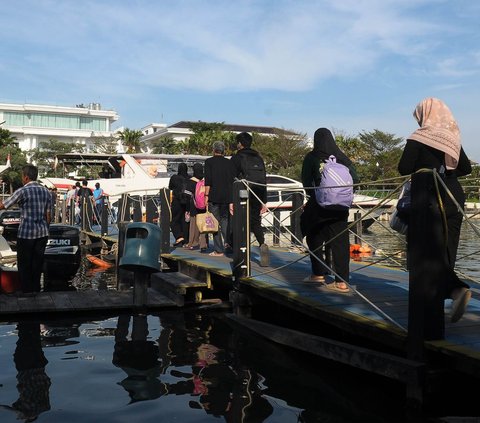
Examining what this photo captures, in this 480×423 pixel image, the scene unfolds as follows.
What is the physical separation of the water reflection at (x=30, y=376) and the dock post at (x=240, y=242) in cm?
226

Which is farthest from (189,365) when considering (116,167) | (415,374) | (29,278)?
(116,167)

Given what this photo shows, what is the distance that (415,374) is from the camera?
12.2 ft

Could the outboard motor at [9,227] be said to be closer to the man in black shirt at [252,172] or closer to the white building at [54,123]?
the man in black shirt at [252,172]

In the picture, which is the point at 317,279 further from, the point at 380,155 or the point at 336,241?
the point at 380,155

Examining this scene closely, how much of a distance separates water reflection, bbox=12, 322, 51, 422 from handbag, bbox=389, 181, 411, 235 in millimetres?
2870

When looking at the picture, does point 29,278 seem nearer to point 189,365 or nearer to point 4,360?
point 4,360

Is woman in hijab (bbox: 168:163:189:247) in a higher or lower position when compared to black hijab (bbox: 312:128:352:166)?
lower

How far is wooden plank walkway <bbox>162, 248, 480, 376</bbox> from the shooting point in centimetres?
389

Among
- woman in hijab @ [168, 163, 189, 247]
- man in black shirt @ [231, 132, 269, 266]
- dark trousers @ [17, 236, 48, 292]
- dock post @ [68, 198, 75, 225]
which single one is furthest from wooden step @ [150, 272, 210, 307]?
dock post @ [68, 198, 75, 225]

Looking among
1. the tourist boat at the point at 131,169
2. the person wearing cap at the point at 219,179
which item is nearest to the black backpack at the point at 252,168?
the person wearing cap at the point at 219,179

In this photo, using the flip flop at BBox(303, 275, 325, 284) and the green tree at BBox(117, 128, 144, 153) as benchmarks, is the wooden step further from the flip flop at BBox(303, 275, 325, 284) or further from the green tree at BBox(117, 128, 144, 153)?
the green tree at BBox(117, 128, 144, 153)

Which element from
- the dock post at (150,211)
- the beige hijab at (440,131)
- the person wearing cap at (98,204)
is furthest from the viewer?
the person wearing cap at (98,204)

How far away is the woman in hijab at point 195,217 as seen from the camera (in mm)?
10375

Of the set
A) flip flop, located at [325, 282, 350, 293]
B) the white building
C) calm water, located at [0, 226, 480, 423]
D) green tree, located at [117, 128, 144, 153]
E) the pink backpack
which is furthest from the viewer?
the white building
